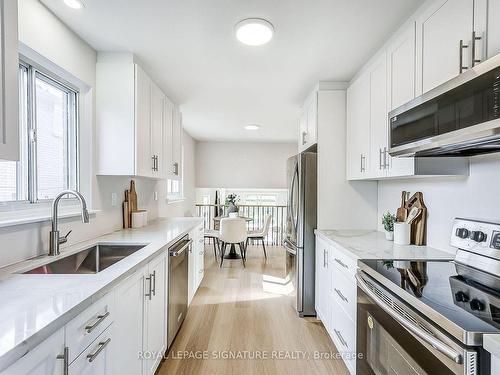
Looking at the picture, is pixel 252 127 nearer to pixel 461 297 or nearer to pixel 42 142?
pixel 42 142

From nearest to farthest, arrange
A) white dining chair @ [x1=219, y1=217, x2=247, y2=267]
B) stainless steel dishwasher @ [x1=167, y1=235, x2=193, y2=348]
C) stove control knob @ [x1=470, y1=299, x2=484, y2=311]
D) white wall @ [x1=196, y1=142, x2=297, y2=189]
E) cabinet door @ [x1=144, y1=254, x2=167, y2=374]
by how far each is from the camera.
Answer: stove control knob @ [x1=470, y1=299, x2=484, y2=311] < cabinet door @ [x1=144, y1=254, x2=167, y2=374] < stainless steel dishwasher @ [x1=167, y1=235, x2=193, y2=348] < white dining chair @ [x1=219, y1=217, x2=247, y2=267] < white wall @ [x1=196, y1=142, x2=297, y2=189]

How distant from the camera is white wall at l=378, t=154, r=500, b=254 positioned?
1564 millimetres

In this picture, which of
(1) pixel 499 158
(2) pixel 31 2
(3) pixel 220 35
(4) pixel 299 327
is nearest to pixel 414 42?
(1) pixel 499 158

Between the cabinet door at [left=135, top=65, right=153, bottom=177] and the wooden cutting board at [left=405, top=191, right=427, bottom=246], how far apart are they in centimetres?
220

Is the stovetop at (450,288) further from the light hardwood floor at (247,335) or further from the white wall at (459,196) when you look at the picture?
the light hardwood floor at (247,335)

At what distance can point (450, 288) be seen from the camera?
121 cm

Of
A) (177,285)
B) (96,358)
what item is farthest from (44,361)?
(177,285)

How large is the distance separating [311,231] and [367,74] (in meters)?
1.52

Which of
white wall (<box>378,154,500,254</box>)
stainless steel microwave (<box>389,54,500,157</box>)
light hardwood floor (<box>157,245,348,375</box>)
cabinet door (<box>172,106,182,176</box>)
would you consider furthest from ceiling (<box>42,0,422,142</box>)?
light hardwood floor (<box>157,245,348,375</box>)

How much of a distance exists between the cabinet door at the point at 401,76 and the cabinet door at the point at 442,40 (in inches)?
2.7

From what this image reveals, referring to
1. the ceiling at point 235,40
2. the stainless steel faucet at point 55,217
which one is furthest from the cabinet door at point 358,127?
the stainless steel faucet at point 55,217

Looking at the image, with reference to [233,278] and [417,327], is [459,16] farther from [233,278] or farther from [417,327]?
[233,278]

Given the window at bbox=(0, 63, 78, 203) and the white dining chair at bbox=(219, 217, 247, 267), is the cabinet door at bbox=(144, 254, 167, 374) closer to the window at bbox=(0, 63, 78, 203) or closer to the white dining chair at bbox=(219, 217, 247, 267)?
the window at bbox=(0, 63, 78, 203)

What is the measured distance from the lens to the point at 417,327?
106cm
